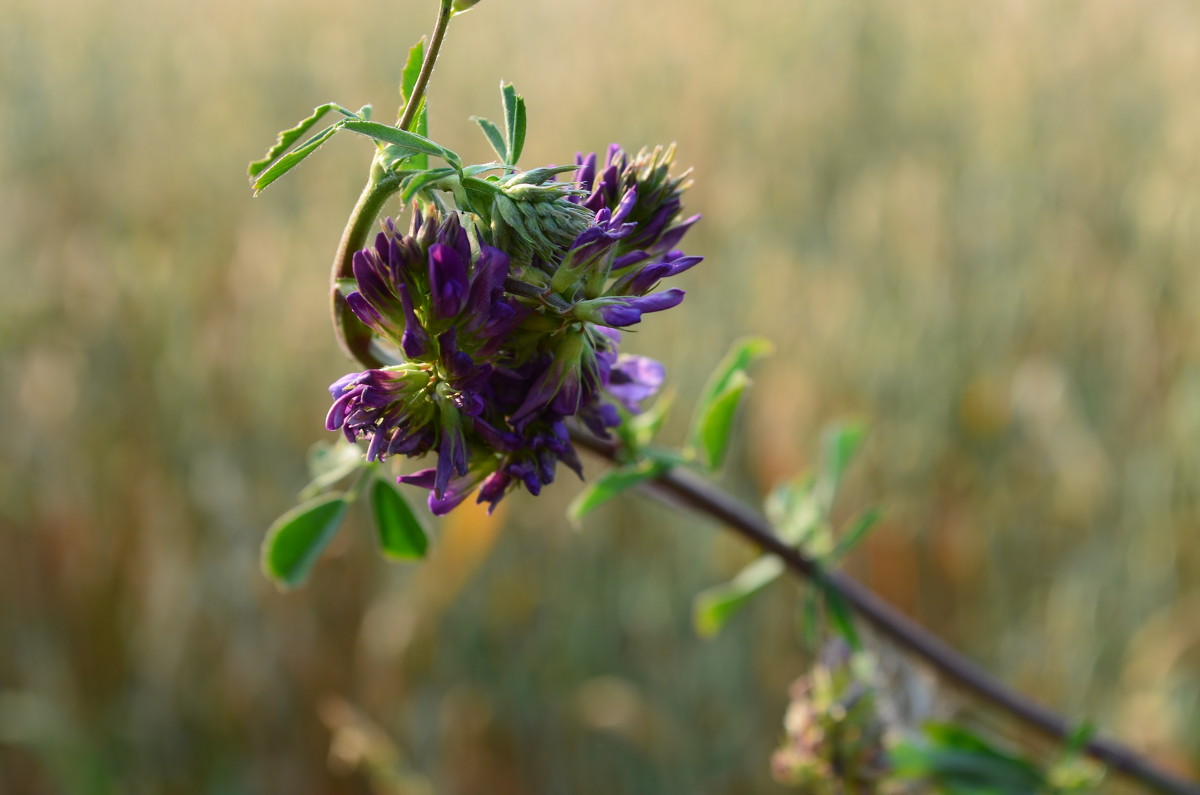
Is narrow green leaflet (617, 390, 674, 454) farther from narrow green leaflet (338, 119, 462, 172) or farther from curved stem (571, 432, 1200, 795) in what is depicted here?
narrow green leaflet (338, 119, 462, 172)

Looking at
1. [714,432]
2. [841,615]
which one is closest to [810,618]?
[841,615]

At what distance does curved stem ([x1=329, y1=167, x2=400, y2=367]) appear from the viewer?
69 cm

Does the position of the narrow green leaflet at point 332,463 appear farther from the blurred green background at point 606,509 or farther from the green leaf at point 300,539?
the blurred green background at point 606,509

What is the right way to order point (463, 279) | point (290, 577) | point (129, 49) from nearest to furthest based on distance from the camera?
point (463, 279)
point (290, 577)
point (129, 49)

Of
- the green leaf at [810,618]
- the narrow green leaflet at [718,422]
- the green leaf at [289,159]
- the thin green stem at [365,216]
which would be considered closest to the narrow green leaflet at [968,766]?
the green leaf at [810,618]

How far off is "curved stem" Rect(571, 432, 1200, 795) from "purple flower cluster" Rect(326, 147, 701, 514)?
5.0 inches

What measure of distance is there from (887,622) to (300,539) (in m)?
0.59

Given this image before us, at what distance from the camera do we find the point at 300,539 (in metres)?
1.13

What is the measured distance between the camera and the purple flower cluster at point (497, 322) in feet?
2.28

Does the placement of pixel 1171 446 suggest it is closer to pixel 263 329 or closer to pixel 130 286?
pixel 263 329

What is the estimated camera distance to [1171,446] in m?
2.42

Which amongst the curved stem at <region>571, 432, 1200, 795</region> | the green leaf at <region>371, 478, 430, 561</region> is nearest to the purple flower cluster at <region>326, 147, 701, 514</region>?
the curved stem at <region>571, 432, 1200, 795</region>

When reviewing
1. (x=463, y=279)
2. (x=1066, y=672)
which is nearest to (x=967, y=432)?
(x=1066, y=672)

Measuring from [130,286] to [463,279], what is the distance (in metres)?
2.27
